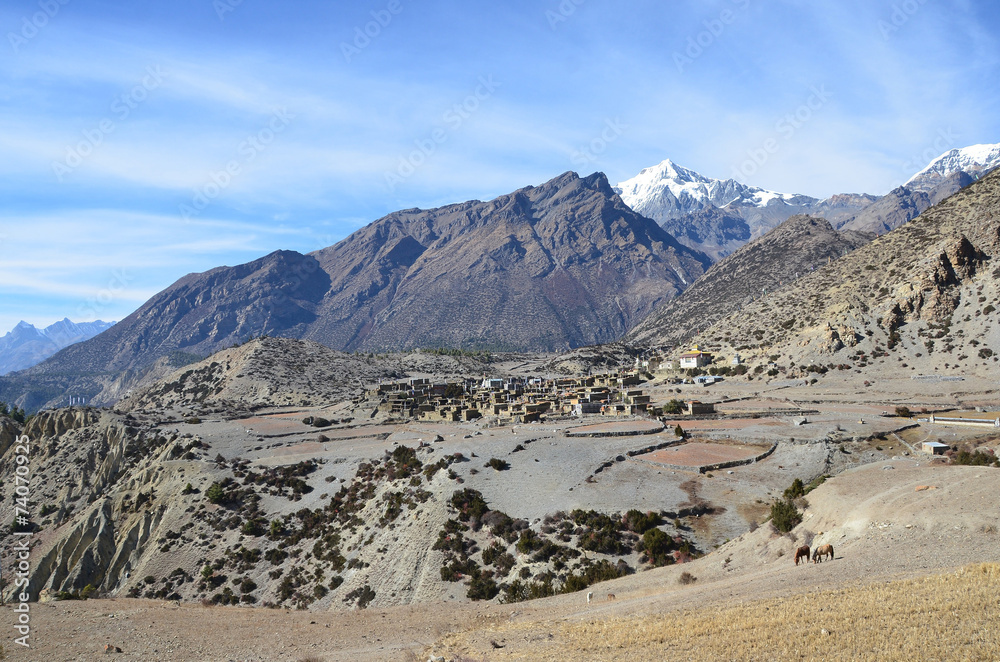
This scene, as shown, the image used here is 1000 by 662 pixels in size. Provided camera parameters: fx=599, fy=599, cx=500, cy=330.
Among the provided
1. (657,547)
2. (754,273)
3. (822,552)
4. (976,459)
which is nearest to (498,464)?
(657,547)

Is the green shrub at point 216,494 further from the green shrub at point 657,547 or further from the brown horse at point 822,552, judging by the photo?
the brown horse at point 822,552

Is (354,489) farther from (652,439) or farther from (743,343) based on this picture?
(743,343)

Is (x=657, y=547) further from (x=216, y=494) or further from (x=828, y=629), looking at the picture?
(x=216, y=494)

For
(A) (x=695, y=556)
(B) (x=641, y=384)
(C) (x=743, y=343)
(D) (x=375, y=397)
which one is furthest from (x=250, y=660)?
(C) (x=743, y=343)

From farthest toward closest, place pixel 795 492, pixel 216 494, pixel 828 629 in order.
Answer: pixel 216 494
pixel 795 492
pixel 828 629

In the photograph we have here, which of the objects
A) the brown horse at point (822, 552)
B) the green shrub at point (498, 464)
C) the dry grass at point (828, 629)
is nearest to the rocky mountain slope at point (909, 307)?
the green shrub at point (498, 464)
